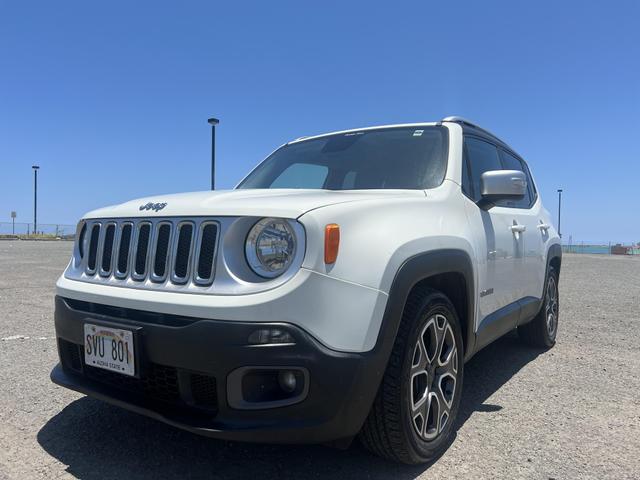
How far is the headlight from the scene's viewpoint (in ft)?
6.81

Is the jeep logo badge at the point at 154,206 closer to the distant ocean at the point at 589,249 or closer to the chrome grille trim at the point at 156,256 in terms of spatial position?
the chrome grille trim at the point at 156,256

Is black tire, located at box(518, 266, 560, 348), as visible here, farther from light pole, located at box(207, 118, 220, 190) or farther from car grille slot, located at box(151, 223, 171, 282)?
light pole, located at box(207, 118, 220, 190)

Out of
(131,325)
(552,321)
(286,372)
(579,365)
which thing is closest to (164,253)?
(131,325)

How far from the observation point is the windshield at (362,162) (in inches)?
126

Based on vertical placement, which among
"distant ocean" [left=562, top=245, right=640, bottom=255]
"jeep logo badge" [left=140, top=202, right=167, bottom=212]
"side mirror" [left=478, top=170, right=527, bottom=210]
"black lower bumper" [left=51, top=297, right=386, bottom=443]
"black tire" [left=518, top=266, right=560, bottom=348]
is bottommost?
"distant ocean" [left=562, top=245, right=640, bottom=255]

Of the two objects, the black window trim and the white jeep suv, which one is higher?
the black window trim

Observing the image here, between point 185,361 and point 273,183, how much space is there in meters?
2.01

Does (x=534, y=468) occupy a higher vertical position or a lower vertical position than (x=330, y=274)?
lower

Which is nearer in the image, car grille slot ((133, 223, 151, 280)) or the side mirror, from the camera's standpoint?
car grille slot ((133, 223, 151, 280))

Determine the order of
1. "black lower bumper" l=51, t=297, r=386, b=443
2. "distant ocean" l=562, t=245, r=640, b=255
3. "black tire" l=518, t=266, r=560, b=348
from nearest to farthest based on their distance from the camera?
"black lower bumper" l=51, t=297, r=386, b=443 → "black tire" l=518, t=266, r=560, b=348 → "distant ocean" l=562, t=245, r=640, b=255

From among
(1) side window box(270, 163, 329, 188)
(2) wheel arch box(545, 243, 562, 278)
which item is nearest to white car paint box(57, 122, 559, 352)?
(1) side window box(270, 163, 329, 188)

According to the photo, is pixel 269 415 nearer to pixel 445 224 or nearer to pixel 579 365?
pixel 445 224

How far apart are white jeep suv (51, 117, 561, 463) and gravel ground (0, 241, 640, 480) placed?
0.98 ft

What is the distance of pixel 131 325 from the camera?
2195 millimetres
